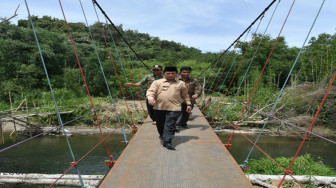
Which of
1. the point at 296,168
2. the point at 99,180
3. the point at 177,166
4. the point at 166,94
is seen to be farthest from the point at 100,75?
the point at 177,166

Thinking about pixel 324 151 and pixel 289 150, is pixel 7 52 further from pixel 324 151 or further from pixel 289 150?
pixel 324 151

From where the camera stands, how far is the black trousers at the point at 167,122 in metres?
2.12

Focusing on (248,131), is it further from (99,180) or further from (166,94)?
(166,94)

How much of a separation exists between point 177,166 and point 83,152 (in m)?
6.67

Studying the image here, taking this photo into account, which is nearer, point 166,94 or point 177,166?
point 177,166

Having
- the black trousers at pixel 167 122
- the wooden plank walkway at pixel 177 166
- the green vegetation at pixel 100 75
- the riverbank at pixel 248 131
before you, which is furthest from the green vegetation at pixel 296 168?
the riverbank at pixel 248 131

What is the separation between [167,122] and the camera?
2162mm

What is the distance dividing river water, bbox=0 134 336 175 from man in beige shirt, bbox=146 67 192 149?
4.13m

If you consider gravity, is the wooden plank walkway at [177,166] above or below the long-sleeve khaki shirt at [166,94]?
below

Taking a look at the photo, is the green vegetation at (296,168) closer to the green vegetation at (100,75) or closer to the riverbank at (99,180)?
the riverbank at (99,180)

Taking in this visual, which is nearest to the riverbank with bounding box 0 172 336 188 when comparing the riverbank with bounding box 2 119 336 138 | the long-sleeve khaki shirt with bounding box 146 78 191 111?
the long-sleeve khaki shirt with bounding box 146 78 191 111

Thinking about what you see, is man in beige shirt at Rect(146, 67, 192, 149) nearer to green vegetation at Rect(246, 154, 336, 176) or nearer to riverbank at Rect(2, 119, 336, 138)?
green vegetation at Rect(246, 154, 336, 176)

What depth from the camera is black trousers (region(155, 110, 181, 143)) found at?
2.12 m

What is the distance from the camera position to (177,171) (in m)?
1.60
